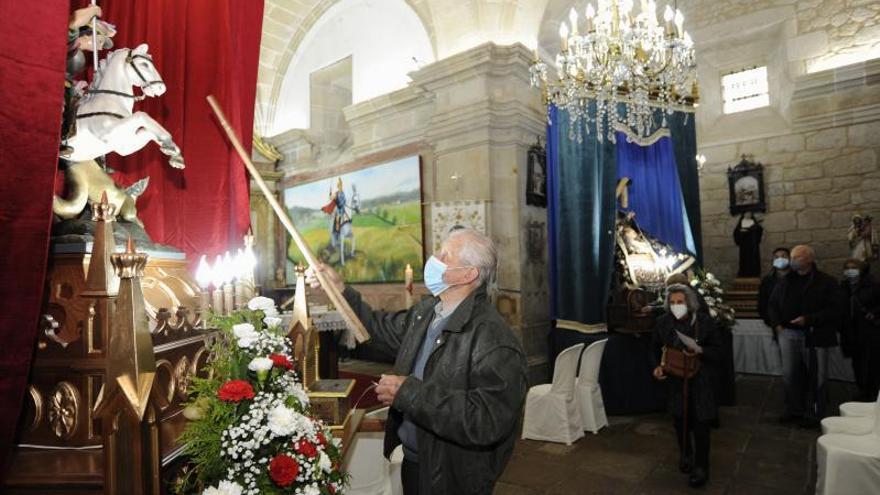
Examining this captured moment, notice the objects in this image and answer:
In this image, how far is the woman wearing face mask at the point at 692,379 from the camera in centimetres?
394

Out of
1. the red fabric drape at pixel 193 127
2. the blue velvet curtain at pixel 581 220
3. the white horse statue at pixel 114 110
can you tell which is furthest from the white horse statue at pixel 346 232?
the white horse statue at pixel 114 110

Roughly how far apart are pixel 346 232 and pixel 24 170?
303 inches

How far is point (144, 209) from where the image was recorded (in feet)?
9.68

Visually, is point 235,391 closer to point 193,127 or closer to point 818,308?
point 193,127

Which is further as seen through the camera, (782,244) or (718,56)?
(718,56)

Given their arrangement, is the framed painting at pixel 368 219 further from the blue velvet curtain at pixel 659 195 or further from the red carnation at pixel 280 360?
the red carnation at pixel 280 360

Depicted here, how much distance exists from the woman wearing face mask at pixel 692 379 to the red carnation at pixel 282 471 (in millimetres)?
3395

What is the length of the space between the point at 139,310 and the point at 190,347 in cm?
76

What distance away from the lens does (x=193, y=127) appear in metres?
3.11

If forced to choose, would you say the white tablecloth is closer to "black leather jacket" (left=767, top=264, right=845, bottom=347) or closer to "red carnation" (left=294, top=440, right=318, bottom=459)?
"black leather jacket" (left=767, top=264, right=845, bottom=347)

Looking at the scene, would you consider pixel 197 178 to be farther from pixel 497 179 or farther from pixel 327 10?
pixel 327 10

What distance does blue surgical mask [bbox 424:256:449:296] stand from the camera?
7.18ft

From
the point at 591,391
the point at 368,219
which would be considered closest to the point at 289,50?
the point at 368,219

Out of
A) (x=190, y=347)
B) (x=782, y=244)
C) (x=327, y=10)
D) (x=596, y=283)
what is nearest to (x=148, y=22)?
(x=190, y=347)
